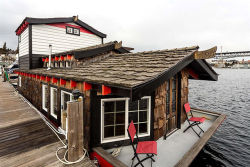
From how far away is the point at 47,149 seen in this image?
13.1 feet

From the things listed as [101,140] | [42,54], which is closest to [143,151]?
[101,140]

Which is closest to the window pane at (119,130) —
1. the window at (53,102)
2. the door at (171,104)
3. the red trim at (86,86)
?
the red trim at (86,86)

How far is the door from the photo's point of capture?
6.00 meters

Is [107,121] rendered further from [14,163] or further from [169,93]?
[169,93]

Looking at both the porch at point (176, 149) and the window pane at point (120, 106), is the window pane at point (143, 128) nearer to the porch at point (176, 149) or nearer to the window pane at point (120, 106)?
the porch at point (176, 149)

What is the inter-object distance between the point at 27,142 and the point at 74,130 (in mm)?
2209

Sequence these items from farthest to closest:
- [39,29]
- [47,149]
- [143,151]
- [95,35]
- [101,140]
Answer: [95,35]
[39,29]
[101,140]
[47,149]
[143,151]

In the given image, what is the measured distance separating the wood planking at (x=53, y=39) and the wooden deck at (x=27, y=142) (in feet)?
19.6

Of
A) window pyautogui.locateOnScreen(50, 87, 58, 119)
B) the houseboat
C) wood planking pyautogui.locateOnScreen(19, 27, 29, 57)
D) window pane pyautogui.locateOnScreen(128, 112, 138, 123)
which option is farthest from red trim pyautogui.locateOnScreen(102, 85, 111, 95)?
wood planking pyautogui.locateOnScreen(19, 27, 29, 57)

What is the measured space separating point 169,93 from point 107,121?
303 centimetres

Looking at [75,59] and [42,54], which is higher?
[42,54]

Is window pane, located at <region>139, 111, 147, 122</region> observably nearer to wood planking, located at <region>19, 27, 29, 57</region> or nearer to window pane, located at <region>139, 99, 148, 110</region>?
window pane, located at <region>139, 99, 148, 110</region>

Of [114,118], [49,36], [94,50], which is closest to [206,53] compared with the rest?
[114,118]

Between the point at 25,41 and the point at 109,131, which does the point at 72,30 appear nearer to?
the point at 25,41
